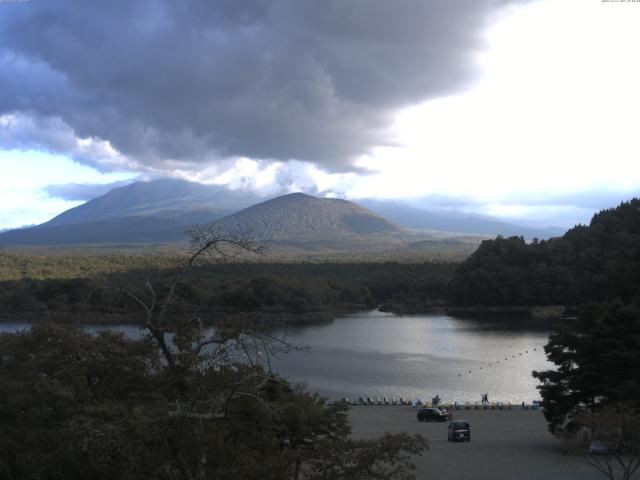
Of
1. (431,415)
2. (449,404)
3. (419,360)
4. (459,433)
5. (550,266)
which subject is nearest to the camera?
(459,433)

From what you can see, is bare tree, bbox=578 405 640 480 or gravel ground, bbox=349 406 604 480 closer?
bare tree, bbox=578 405 640 480

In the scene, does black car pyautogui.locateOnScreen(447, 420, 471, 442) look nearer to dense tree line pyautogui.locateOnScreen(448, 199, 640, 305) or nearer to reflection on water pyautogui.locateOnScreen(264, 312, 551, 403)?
reflection on water pyautogui.locateOnScreen(264, 312, 551, 403)

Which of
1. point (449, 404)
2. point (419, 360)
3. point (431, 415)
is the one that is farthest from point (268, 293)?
point (431, 415)

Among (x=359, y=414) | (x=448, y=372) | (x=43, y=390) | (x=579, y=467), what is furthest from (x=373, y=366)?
(x=43, y=390)

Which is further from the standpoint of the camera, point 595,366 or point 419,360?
point 419,360

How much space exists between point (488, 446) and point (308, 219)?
16508 centimetres

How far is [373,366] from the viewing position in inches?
1160

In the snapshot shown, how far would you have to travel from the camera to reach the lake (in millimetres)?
24703

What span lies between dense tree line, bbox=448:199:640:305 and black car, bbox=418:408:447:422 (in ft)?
110

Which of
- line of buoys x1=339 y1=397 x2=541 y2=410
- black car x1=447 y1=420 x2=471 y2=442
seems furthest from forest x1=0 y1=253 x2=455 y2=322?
black car x1=447 y1=420 x2=471 y2=442

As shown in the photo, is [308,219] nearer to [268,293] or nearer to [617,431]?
[268,293]

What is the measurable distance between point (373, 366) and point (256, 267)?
44760 mm

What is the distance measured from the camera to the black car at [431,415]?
17688 millimetres

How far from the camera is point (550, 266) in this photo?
5456 centimetres
